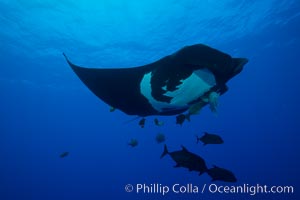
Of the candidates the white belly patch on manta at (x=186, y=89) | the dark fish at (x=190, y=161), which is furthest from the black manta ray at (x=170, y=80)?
the dark fish at (x=190, y=161)

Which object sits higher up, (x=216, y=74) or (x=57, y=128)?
(x=57, y=128)

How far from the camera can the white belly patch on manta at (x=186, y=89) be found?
3.60m

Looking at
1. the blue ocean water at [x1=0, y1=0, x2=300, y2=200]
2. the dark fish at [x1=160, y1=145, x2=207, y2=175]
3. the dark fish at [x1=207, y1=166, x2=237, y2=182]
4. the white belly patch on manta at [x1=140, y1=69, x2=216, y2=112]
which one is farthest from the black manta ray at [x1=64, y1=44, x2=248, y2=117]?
the blue ocean water at [x1=0, y1=0, x2=300, y2=200]

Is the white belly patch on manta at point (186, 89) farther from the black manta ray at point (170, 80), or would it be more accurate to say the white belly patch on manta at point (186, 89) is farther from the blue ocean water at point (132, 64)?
the blue ocean water at point (132, 64)

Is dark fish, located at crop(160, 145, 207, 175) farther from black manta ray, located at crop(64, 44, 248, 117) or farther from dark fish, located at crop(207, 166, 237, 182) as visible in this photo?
black manta ray, located at crop(64, 44, 248, 117)

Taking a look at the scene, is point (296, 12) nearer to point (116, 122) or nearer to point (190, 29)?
point (190, 29)

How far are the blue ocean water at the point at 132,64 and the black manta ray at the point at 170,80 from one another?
13488mm

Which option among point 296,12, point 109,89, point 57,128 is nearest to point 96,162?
point 57,128

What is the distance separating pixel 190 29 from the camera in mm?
19906

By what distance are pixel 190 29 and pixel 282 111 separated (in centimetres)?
4967

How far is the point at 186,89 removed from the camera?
3.79 m

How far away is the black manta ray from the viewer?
332 centimetres

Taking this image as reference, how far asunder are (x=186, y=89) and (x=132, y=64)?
22.4m

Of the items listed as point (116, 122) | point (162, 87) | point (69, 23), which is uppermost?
point (116, 122)
